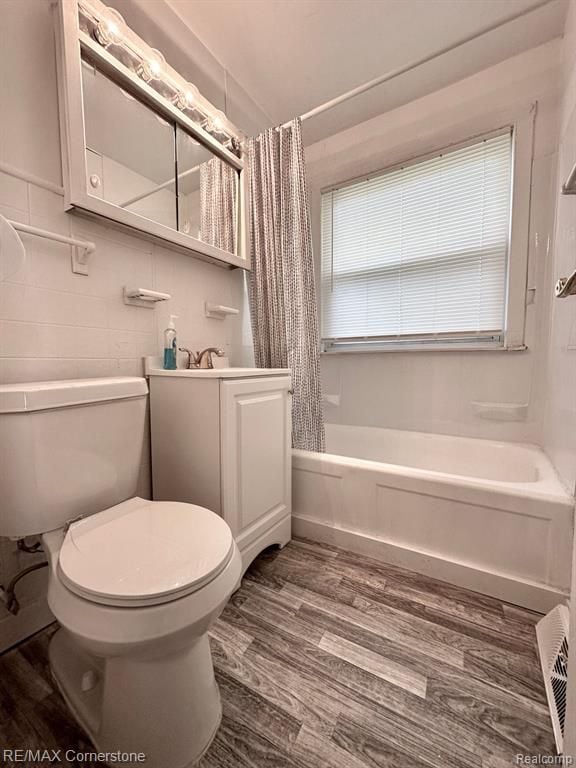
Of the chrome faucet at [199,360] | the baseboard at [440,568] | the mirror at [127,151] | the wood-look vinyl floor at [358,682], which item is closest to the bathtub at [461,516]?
the baseboard at [440,568]

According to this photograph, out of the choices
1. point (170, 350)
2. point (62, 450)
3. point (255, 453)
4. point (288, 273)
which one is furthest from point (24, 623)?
point (288, 273)

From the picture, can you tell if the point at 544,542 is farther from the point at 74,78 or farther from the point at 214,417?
the point at 74,78

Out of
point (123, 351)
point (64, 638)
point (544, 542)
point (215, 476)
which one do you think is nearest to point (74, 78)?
point (123, 351)

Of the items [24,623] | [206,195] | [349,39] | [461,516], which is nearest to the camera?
[24,623]

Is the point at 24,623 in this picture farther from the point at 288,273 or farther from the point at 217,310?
the point at 288,273

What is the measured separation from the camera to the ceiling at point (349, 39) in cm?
135

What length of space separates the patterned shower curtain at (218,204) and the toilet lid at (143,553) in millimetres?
1294

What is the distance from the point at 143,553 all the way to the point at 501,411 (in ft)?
6.19

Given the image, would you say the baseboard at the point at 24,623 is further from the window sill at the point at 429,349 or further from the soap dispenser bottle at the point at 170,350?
the window sill at the point at 429,349

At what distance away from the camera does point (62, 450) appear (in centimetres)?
88

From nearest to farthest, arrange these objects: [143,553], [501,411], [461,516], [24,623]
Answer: [143,553], [24,623], [461,516], [501,411]

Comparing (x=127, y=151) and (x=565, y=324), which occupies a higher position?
(x=127, y=151)

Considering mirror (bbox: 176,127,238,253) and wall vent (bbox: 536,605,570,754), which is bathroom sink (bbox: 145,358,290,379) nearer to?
mirror (bbox: 176,127,238,253)

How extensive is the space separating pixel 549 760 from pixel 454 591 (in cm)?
53
